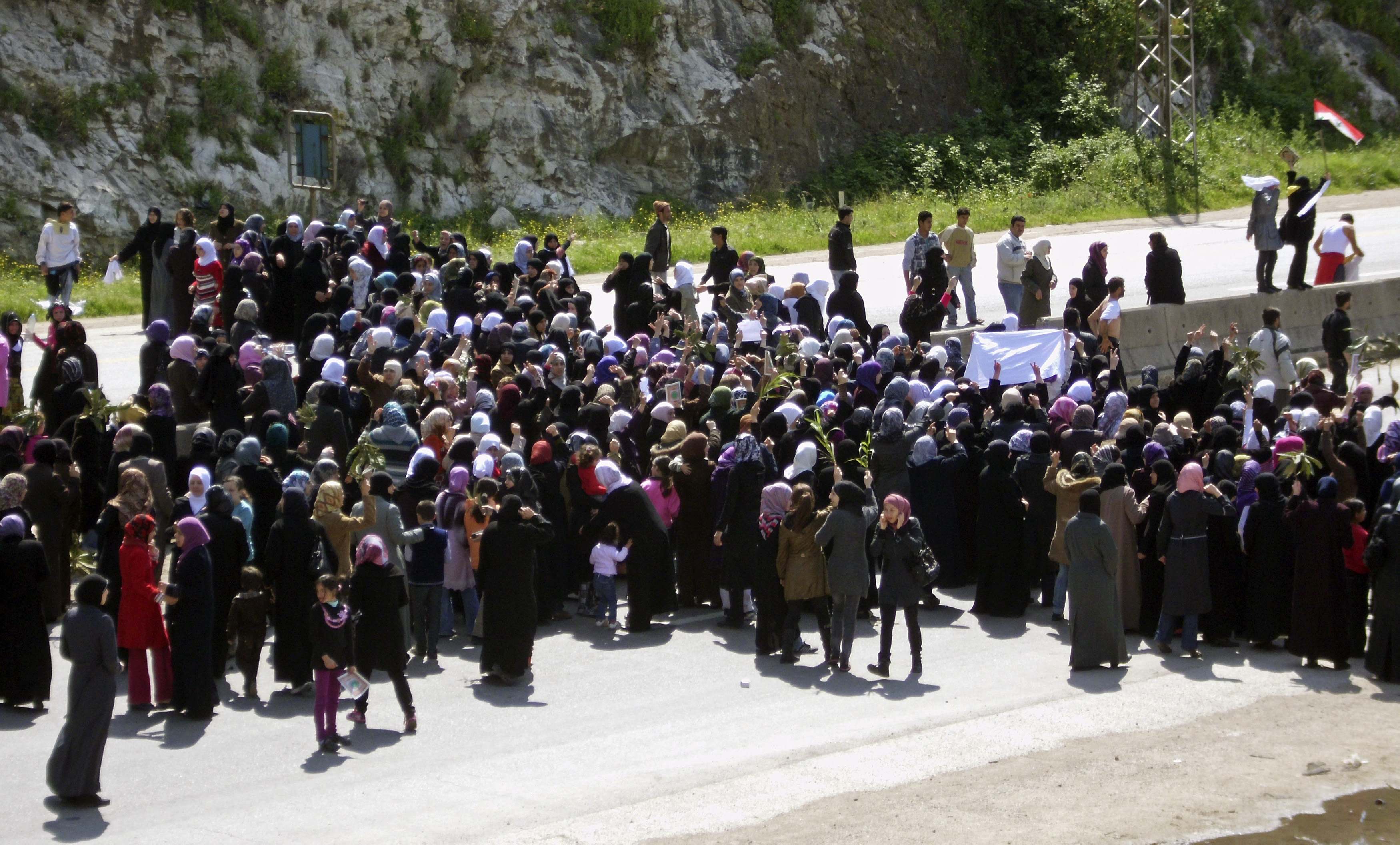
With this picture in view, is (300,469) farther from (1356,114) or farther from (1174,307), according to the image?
(1356,114)

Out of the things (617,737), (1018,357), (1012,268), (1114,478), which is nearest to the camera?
(617,737)

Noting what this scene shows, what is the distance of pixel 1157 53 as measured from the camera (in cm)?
3656

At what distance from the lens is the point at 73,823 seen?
883 centimetres

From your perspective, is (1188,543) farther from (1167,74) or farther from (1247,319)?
(1167,74)

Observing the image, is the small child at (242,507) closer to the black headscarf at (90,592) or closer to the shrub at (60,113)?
the black headscarf at (90,592)

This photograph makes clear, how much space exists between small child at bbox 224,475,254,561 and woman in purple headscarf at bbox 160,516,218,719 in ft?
2.57

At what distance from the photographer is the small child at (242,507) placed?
37.2 ft

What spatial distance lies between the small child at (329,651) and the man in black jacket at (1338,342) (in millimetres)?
11888

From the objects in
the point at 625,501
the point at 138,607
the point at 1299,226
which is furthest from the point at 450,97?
the point at 138,607

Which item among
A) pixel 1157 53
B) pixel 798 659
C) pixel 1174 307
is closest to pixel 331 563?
pixel 798 659

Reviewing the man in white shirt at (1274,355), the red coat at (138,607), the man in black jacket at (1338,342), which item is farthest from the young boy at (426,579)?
the man in black jacket at (1338,342)

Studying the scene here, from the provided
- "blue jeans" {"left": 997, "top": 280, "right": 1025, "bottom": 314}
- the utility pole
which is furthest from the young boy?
the utility pole

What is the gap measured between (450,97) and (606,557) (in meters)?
22.9

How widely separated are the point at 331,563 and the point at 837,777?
3.78 meters
